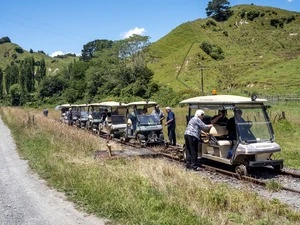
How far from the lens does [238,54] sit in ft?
308

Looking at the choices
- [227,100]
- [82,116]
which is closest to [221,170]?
[227,100]

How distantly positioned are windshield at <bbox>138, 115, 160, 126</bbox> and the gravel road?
8086mm

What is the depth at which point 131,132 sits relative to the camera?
21.1 metres

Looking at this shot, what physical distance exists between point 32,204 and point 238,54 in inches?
3538

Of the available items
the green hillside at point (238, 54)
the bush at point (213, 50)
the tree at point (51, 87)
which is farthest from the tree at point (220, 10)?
the tree at point (51, 87)

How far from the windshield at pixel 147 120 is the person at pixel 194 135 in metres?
6.90

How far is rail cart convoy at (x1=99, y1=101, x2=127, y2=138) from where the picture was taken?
24.3m

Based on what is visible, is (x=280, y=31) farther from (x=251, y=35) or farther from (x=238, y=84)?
(x=238, y=84)

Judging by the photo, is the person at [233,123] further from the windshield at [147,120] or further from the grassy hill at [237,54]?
the grassy hill at [237,54]

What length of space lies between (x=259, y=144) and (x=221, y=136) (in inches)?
64.4

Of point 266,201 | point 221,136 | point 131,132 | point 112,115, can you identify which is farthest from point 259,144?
point 112,115

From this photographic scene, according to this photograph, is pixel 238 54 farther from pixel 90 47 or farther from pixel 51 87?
pixel 90 47

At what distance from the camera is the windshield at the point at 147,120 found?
20233 millimetres

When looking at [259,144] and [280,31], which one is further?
[280,31]
